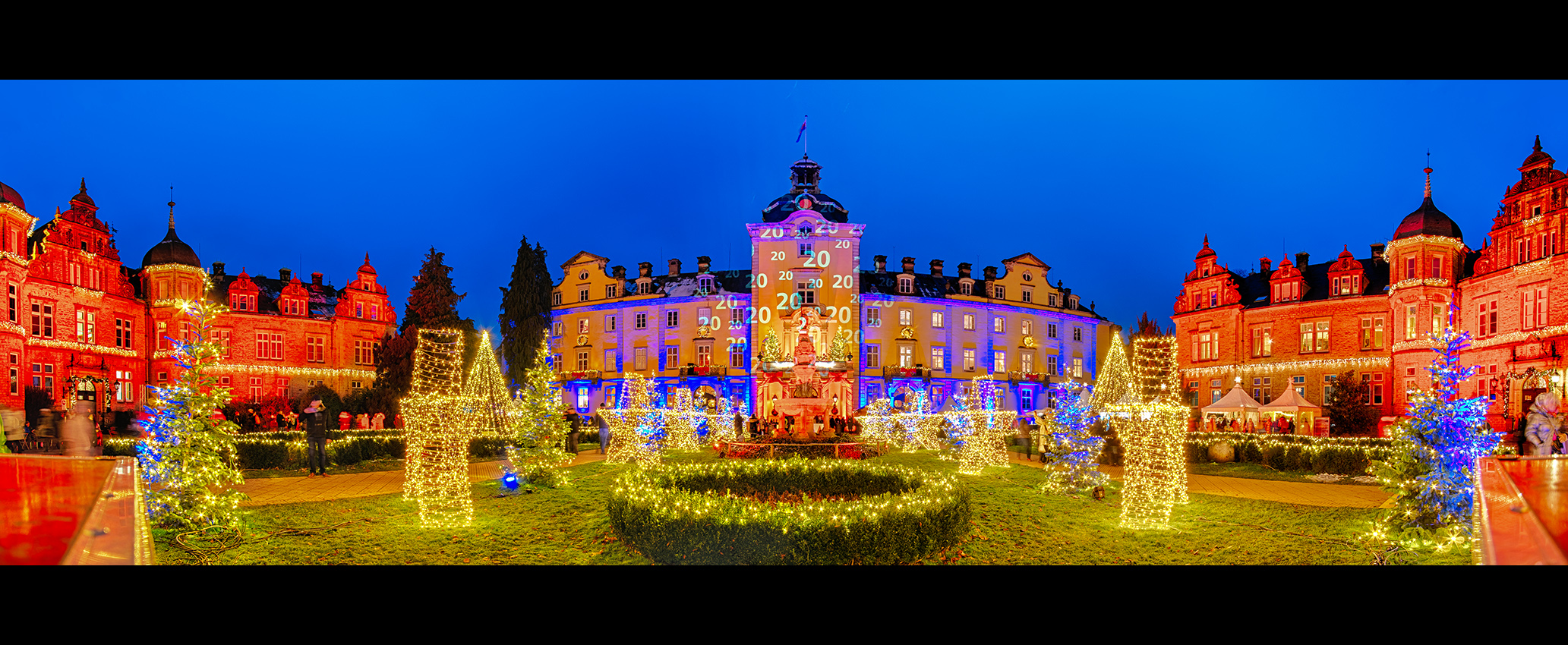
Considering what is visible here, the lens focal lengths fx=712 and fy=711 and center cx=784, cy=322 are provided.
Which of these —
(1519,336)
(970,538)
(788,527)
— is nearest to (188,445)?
(788,527)

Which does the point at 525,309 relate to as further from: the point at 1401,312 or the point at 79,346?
the point at 1401,312

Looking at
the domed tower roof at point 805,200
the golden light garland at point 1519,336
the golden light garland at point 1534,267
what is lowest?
the golden light garland at point 1519,336

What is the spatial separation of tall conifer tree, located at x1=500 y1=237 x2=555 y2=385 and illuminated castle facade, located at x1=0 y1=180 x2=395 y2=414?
18.3ft

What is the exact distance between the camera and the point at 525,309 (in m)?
38.1

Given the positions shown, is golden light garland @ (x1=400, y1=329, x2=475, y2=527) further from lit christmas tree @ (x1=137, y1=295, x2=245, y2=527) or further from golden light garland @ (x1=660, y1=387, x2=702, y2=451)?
golden light garland @ (x1=660, y1=387, x2=702, y2=451)

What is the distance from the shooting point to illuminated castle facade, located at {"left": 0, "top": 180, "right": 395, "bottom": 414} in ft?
73.6

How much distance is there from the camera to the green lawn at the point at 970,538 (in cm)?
864

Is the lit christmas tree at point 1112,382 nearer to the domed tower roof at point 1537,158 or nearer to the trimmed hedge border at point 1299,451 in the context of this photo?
the trimmed hedge border at point 1299,451

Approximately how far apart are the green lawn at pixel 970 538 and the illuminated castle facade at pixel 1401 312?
26.6 ft

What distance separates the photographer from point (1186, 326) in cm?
3036

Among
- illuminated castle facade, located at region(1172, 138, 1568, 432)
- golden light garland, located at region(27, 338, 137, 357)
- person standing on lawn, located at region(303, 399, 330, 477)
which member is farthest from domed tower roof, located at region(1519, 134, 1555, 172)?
golden light garland, located at region(27, 338, 137, 357)

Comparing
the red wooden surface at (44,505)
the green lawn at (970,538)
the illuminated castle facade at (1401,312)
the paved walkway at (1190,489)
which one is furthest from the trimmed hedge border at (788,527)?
the illuminated castle facade at (1401,312)
